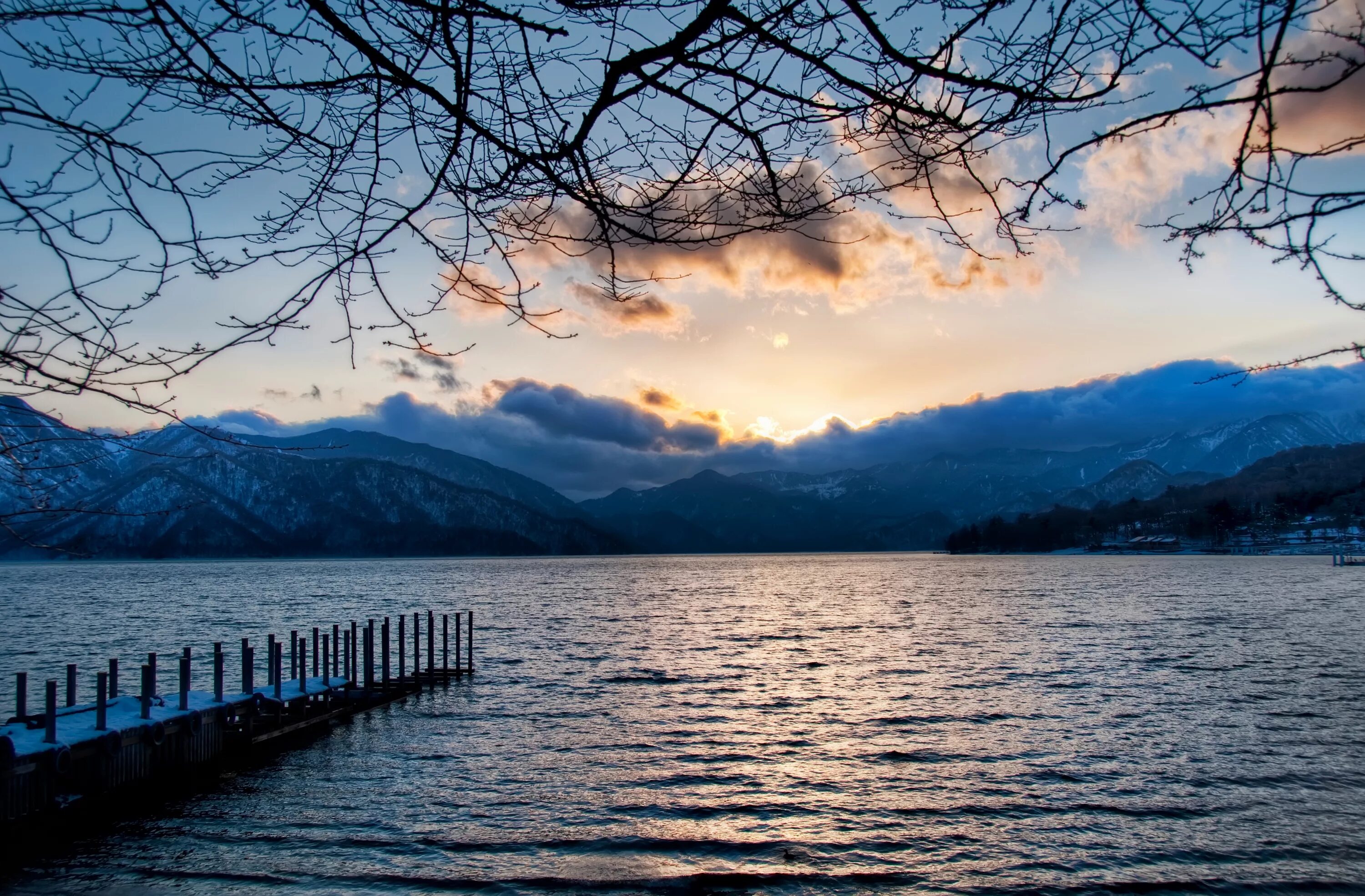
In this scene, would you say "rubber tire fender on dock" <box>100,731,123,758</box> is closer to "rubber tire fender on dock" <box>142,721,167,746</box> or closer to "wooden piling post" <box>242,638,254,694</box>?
"rubber tire fender on dock" <box>142,721,167,746</box>

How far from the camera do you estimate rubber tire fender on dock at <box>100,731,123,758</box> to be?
18500mm

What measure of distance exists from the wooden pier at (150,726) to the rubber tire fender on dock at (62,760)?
17 mm

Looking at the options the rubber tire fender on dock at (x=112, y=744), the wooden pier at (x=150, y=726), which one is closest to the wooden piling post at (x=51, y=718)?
the wooden pier at (x=150, y=726)

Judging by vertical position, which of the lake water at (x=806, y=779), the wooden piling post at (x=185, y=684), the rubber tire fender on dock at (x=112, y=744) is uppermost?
the wooden piling post at (x=185, y=684)

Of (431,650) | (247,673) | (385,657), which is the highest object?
(247,673)

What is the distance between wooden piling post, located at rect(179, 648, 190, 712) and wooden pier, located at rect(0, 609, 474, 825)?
36mm

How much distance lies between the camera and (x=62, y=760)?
17.3 metres

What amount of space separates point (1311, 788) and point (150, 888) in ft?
80.1

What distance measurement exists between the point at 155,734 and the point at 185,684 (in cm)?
269

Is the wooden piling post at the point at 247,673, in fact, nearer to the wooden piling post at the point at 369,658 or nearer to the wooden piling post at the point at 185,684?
the wooden piling post at the point at 185,684

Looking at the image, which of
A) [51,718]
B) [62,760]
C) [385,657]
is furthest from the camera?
[385,657]

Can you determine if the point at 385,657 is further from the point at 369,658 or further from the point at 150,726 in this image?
the point at 150,726

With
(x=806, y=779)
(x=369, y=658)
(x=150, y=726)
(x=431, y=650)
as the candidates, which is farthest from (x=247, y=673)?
(x=806, y=779)

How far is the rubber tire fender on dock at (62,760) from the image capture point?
17.1 meters
